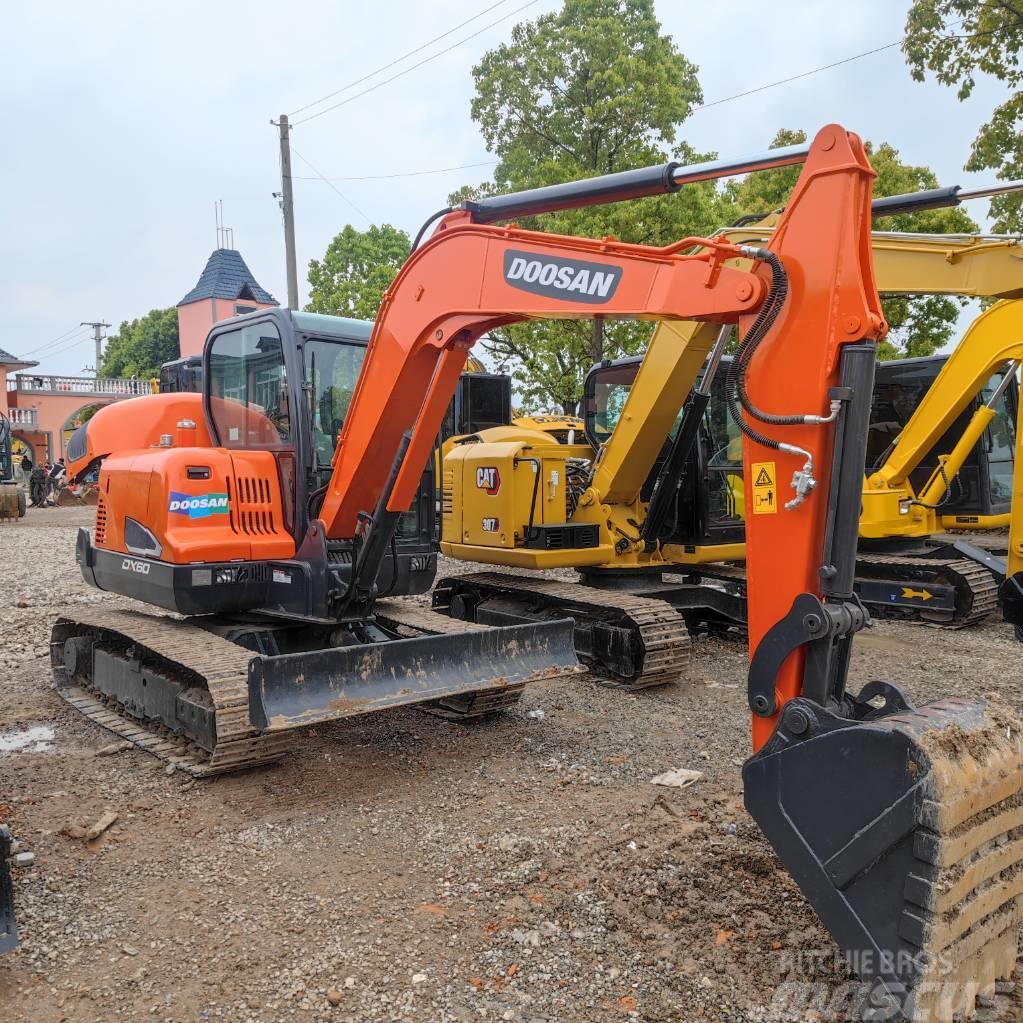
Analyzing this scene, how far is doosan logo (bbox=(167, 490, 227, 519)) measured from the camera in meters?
5.21

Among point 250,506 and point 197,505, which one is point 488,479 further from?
point 197,505

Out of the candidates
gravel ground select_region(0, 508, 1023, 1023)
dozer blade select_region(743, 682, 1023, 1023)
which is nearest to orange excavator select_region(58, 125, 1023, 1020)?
dozer blade select_region(743, 682, 1023, 1023)

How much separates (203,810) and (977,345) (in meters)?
7.53

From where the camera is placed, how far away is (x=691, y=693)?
645cm

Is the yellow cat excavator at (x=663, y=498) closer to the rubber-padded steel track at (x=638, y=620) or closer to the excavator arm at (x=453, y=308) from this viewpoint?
the rubber-padded steel track at (x=638, y=620)

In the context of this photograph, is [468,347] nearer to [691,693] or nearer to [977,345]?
[691,693]

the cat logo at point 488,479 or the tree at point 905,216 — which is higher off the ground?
the tree at point 905,216

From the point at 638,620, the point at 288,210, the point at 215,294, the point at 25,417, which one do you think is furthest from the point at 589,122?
the point at 25,417

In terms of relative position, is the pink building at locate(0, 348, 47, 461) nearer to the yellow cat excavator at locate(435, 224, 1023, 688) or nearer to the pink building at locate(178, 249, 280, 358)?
the pink building at locate(178, 249, 280, 358)

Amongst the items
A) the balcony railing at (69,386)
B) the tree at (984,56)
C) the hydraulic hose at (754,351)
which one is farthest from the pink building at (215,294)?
the hydraulic hose at (754,351)

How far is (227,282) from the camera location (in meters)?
35.7

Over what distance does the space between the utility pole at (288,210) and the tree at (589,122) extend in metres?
4.23

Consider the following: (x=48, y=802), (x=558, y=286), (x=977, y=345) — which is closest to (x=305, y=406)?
(x=558, y=286)

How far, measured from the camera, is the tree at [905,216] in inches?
683
